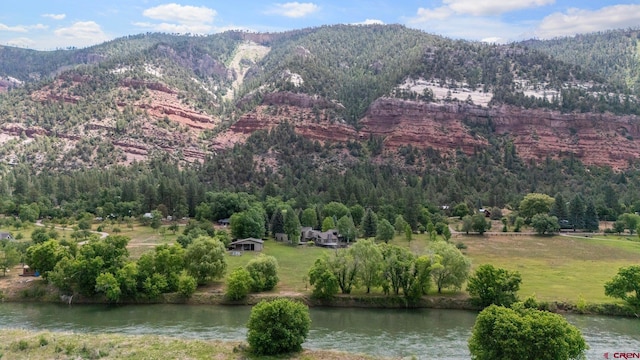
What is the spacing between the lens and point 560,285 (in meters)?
62.8

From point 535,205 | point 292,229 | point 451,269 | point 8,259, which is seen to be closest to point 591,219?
point 535,205

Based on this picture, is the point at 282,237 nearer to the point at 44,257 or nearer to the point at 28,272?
the point at 44,257

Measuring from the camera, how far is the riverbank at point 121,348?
131ft

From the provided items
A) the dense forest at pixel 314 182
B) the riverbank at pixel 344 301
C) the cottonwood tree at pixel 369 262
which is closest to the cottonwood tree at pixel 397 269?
the cottonwood tree at pixel 369 262

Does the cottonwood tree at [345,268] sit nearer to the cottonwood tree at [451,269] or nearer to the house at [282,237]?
the cottonwood tree at [451,269]

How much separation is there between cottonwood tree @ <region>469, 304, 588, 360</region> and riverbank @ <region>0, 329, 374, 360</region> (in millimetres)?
9507

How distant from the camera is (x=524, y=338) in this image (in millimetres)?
35312

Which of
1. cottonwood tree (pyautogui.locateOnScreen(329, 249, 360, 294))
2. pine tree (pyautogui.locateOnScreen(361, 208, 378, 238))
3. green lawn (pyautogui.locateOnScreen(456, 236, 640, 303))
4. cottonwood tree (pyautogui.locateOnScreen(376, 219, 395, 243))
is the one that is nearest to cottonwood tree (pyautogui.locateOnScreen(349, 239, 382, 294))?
cottonwood tree (pyautogui.locateOnScreen(329, 249, 360, 294))

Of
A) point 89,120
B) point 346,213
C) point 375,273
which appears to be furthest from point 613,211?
point 89,120

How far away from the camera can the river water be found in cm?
4484

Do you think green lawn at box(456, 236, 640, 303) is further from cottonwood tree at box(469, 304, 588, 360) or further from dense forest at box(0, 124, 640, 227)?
cottonwood tree at box(469, 304, 588, 360)

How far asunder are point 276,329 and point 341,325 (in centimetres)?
1185

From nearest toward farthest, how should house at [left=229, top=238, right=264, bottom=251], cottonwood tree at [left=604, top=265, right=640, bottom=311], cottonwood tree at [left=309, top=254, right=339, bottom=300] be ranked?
cottonwood tree at [left=604, top=265, right=640, bottom=311] < cottonwood tree at [left=309, top=254, right=339, bottom=300] < house at [left=229, top=238, right=264, bottom=251]

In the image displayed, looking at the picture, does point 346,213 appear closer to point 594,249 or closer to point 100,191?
point 594,249
